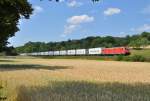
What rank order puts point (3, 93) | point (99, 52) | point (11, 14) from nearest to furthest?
point (3, 93) < point (11, 14) < point (99, 52)

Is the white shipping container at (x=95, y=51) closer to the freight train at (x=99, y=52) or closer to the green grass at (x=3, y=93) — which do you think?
the freight train at (x=99, y=52)

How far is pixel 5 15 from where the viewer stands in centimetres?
4431

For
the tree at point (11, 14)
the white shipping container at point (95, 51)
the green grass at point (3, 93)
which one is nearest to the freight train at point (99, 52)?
the white shipping container at point (95, 51)

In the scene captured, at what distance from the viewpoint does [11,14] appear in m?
44.9

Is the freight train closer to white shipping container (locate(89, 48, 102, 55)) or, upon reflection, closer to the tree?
white shipping container (locate(89, 48, 102, 55))

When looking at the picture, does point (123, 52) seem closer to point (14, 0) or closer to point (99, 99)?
point (14, 0)

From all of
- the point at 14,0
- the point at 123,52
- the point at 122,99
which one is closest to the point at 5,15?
the point at 14,0

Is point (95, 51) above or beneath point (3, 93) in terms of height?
above

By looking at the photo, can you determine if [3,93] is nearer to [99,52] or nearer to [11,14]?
[11,14]

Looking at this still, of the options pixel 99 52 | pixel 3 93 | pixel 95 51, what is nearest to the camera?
pixel 3 93

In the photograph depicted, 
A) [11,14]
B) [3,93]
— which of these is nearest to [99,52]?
[11,14]

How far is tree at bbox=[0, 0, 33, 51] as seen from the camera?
1737 inches

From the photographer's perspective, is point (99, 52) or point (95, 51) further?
point (95, 51)

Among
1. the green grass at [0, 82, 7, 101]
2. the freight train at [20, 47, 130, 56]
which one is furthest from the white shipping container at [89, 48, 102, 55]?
the green grass at [0, 82, 7, 101]
